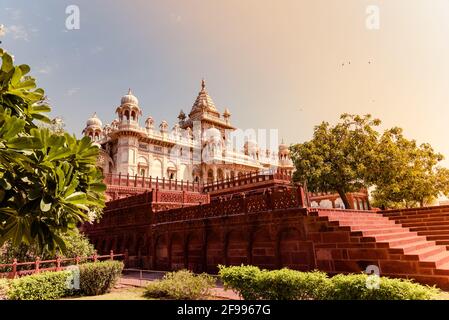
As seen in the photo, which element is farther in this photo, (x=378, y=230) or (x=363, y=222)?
(x=363, y=222)

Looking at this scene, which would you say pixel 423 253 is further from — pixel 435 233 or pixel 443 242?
pixel 435 233

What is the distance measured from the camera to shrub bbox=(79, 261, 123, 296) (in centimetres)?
1138

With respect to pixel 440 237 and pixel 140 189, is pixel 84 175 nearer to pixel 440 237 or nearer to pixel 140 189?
pixel 440 237

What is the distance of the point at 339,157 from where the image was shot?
21344 millimetres

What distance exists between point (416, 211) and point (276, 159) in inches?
2001

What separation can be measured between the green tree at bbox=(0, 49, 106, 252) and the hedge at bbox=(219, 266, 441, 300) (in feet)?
18.3

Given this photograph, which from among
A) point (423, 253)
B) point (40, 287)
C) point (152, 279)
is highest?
point (423, 253)

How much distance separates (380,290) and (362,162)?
53.9ft

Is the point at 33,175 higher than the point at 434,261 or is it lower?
higher

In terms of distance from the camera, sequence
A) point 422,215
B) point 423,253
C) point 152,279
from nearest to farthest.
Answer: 1. point 423,253
2. point 152,279
3. point 422,215

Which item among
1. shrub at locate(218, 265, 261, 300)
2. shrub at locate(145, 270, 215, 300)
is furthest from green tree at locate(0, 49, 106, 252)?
shrub at locate(145, 270, 215, 300)

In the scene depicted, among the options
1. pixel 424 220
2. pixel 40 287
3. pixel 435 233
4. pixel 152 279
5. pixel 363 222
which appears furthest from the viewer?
pixel 424 220

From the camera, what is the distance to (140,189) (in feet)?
104

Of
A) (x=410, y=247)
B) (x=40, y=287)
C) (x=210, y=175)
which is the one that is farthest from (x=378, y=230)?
(x=210, y=175)
